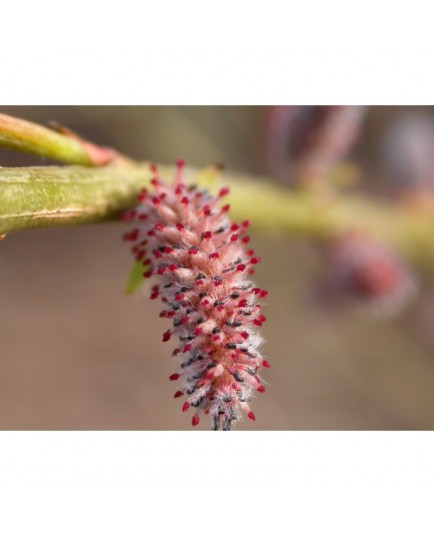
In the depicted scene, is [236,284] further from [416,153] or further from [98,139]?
[98,139]

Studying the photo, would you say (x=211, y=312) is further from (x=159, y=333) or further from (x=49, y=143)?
(x=159, y=333)

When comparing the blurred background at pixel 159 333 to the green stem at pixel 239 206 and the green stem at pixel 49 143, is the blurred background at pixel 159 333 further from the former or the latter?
the green stem at pixel 49 143

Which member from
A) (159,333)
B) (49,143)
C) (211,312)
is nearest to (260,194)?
(49,143)

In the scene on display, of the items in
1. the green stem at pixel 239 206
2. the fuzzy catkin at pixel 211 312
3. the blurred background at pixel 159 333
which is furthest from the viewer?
the blurred background at pixel 159 333

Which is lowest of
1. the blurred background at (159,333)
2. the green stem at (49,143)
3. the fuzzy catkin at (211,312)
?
the fuzzy catkin at (211,312)

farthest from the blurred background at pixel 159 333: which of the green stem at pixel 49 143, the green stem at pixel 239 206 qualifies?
the green stem at pixel 49 143
